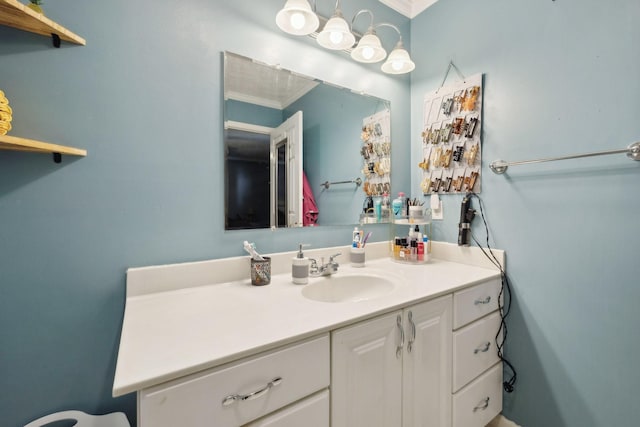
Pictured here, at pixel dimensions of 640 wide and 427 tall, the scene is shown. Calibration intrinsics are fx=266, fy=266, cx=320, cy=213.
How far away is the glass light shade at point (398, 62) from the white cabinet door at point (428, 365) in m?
1.24

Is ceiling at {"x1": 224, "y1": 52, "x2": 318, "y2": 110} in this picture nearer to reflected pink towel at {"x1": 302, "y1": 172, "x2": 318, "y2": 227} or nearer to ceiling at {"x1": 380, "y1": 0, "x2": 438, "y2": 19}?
reflected pink towel at {"x1": 302, "y1": 172, "x2": 318, "y2": 227}

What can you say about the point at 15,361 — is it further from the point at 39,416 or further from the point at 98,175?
the point at 98,175

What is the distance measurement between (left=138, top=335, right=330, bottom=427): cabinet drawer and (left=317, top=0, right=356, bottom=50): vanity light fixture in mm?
1278

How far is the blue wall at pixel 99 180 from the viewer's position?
813mm

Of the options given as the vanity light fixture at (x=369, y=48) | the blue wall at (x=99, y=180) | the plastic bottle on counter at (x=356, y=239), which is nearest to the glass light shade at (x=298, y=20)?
the blue wall at (x=99, y=180)

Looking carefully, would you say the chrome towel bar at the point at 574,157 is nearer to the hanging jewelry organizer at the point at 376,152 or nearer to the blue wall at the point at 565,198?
the blue wall at the point at 565,198

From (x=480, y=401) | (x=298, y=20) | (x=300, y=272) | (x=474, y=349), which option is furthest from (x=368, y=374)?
(x=298, y=20)

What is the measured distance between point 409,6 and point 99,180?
197 cm

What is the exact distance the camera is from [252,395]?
62 centimetres

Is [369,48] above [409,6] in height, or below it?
below

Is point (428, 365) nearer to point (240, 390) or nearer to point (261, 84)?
point (240, 390)

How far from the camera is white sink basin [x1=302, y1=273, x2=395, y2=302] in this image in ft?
3.86

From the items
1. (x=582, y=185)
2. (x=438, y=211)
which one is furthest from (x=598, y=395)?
(x=438, y=211)

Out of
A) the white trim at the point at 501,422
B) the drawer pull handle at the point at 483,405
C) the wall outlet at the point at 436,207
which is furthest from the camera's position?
the wall outlet at the point at 436,207
